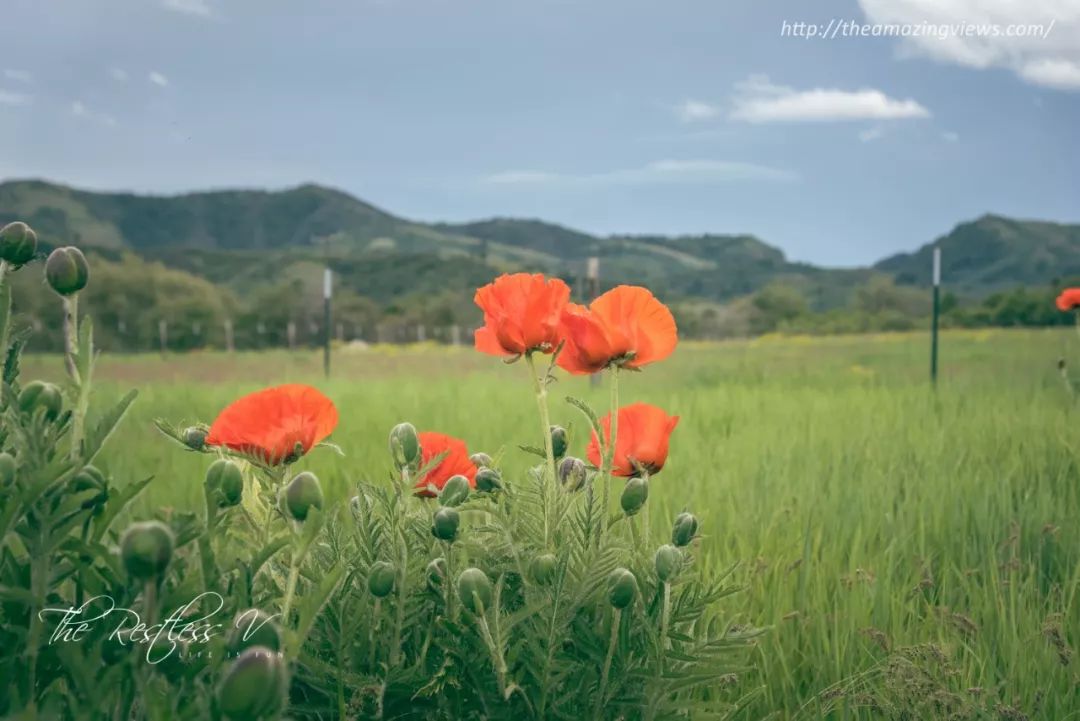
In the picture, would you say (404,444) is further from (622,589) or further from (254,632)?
(254,632)

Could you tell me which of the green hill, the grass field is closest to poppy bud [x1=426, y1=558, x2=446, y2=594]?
the grass field

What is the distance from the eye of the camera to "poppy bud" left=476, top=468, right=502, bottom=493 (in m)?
1.08

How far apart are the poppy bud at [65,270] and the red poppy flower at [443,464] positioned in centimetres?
45

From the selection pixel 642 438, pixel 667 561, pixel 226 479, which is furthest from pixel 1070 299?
pixel 226 479

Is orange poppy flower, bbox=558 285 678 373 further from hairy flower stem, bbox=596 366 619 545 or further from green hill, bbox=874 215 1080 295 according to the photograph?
green hill, bbox=874 215 1080 295

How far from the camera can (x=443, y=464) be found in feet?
3.84

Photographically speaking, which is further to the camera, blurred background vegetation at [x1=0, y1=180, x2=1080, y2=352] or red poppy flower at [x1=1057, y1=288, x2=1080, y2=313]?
blurred background vegetation at [x1=0, y1=180, x2=1080, y2=352]

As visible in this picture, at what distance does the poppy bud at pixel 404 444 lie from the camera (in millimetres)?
995

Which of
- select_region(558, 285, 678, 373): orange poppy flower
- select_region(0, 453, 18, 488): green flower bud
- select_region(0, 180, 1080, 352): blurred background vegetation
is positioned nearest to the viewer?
select_region(0, 453, 18, 488): green flower bud

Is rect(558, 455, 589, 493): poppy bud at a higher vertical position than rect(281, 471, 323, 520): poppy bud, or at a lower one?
lower

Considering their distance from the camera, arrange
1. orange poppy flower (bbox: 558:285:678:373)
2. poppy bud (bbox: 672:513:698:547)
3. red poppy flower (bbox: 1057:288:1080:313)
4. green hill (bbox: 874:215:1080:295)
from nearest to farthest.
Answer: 1. poppy bud (bbox: 672:513:698:547)
2. orange poppy flower (bbox: 558:285:678:373)
3. red poppy flower (bbox: 1057:288:1080:313)
4. green hill (bbox: 874:215:1080:295)

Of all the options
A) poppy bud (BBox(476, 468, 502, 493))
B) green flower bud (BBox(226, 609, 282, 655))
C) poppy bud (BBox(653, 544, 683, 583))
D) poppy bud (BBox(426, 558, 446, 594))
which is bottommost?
poppy bud (BBox(426, 558, 446, 594))

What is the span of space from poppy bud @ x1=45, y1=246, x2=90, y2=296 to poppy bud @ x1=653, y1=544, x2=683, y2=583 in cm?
60

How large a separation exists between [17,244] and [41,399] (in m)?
0.19
